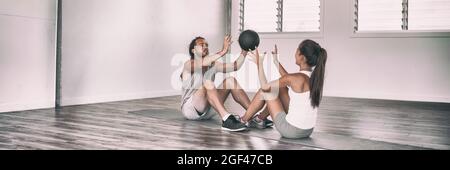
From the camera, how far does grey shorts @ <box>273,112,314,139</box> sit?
3.31m

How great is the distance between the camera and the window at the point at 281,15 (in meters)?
7.74

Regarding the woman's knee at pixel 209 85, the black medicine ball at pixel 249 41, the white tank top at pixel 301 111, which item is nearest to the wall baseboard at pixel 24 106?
the woman's knee at pixel 209 85

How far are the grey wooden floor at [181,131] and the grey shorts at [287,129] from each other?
71 millimetres

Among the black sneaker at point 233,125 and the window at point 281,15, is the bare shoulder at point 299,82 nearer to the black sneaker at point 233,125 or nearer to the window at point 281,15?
the black sneaker at point 233,125

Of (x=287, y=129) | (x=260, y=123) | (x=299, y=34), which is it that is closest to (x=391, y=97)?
(x=299, y=34)

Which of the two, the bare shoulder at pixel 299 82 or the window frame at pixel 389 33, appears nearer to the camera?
the bare shoulder at pixel 299 82

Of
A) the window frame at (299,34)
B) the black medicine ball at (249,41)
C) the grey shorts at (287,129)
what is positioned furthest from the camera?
the window frame at (299,34)

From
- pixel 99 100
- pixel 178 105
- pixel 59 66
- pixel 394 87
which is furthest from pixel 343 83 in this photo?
pixel 59 66

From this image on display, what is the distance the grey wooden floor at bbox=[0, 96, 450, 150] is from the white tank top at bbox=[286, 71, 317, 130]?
0.14 m

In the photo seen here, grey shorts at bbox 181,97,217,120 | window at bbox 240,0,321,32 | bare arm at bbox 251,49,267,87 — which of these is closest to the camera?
bare arm at bbox 251,49,267,87

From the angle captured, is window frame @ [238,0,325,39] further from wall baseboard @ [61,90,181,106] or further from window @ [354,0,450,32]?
wall baseboard @ [61,90,181,106]

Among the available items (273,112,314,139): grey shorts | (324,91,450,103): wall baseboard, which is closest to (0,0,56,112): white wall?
(273,112,314,139): grey shorts

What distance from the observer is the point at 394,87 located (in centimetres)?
710
